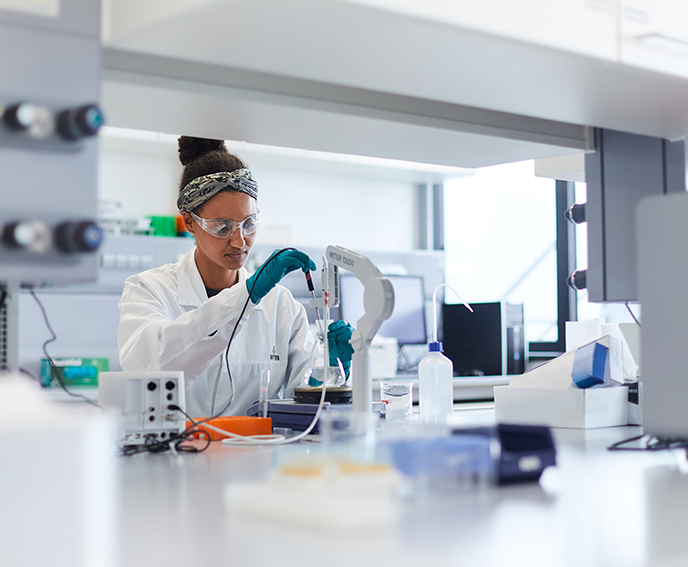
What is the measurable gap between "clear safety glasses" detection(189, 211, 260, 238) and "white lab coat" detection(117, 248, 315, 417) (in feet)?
0.65

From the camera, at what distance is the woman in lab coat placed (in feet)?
7.30

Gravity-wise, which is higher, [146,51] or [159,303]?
Answer: [146,51]

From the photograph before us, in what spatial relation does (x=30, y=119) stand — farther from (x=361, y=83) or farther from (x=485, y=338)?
(x=485, y=338)

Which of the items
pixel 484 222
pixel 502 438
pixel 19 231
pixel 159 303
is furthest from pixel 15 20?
pixel 484 222

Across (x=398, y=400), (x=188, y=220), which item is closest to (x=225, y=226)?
(x=188, y=220)

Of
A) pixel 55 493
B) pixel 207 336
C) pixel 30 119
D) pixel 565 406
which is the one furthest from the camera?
pixel 207 336

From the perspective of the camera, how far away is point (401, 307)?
524cm

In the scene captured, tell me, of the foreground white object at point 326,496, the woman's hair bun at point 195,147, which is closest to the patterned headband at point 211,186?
the woman's hair bun at point 195,147

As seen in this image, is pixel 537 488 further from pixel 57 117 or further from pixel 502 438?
pixel 57 117

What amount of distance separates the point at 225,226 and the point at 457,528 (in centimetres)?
179

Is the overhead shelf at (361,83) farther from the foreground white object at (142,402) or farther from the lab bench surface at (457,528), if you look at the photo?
the lab bench surface at (457,528)

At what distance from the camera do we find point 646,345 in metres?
1.33

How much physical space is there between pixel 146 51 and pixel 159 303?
1425 millimetres

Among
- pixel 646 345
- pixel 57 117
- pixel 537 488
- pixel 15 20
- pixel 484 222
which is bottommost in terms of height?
pixel 537 488
